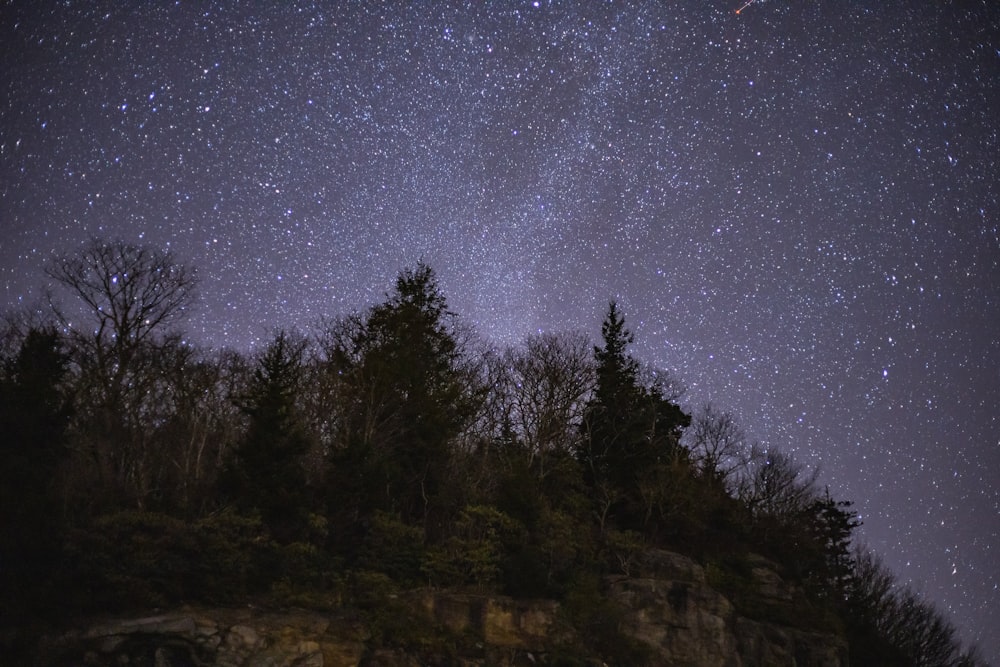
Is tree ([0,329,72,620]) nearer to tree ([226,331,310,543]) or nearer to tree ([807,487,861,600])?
tree ([226,331,310,543])

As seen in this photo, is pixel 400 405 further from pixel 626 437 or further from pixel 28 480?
pixel 28 480

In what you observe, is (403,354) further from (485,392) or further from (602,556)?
(602,556)

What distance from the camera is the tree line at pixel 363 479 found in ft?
53.4

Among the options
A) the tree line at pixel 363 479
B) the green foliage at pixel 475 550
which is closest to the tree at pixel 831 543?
the tree line at pixel 363 479

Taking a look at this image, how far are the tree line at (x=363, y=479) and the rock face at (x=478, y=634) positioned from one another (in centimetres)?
84

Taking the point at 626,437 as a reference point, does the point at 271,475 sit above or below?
below

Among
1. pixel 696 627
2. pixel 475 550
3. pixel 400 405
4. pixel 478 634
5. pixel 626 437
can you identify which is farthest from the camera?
pixel 626 437

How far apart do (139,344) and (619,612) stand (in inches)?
815

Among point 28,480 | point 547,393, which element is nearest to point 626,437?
point 547,393

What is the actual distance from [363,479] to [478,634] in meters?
5.70

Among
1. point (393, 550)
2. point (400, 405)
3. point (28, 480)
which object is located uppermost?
point (400, 405)

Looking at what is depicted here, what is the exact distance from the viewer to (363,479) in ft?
70.8

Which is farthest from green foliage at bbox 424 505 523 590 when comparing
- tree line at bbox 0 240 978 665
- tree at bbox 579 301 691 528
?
tree at bbox 579 301 691 528

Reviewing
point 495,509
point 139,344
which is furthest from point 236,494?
point 139,344
